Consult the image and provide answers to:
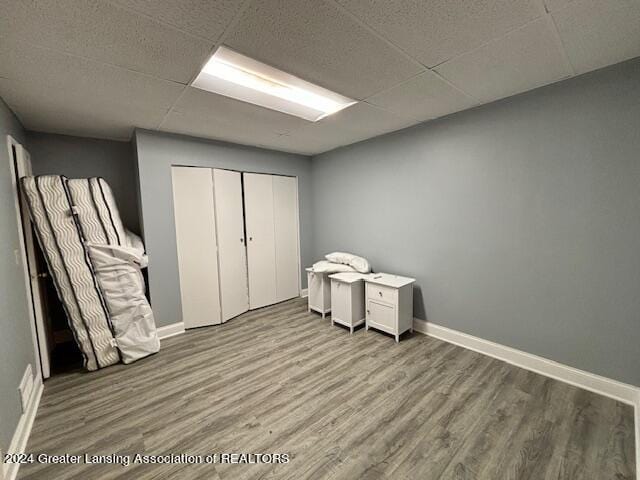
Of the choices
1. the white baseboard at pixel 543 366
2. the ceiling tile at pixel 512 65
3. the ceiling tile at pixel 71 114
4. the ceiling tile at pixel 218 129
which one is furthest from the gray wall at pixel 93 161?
the white baseboard at pixel 543 366

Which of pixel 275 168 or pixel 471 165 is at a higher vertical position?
pixel 275 168

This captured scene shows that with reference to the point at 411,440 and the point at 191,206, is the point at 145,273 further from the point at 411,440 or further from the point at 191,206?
the point at 411,440

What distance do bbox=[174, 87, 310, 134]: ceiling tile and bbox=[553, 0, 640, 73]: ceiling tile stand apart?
78.7 inches

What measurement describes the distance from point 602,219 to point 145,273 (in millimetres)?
4381

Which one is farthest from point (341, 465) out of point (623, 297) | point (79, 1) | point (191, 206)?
point (191, 206)

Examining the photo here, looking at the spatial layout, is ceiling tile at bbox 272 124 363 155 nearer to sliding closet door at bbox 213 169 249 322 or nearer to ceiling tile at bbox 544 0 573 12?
sliding closet door at bbox 213 169 249 322

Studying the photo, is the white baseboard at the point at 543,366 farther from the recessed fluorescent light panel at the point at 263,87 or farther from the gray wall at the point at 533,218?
the recessed fluorescent light panel at the point at 263,87

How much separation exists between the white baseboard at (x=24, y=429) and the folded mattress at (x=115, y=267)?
579 mm

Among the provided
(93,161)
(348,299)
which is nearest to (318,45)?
(348,299)

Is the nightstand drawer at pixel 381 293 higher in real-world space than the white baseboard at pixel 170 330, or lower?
higher

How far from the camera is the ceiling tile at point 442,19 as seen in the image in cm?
121

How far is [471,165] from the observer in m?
2.53

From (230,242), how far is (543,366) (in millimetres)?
3590

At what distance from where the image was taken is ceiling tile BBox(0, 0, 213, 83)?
1.15 metres
